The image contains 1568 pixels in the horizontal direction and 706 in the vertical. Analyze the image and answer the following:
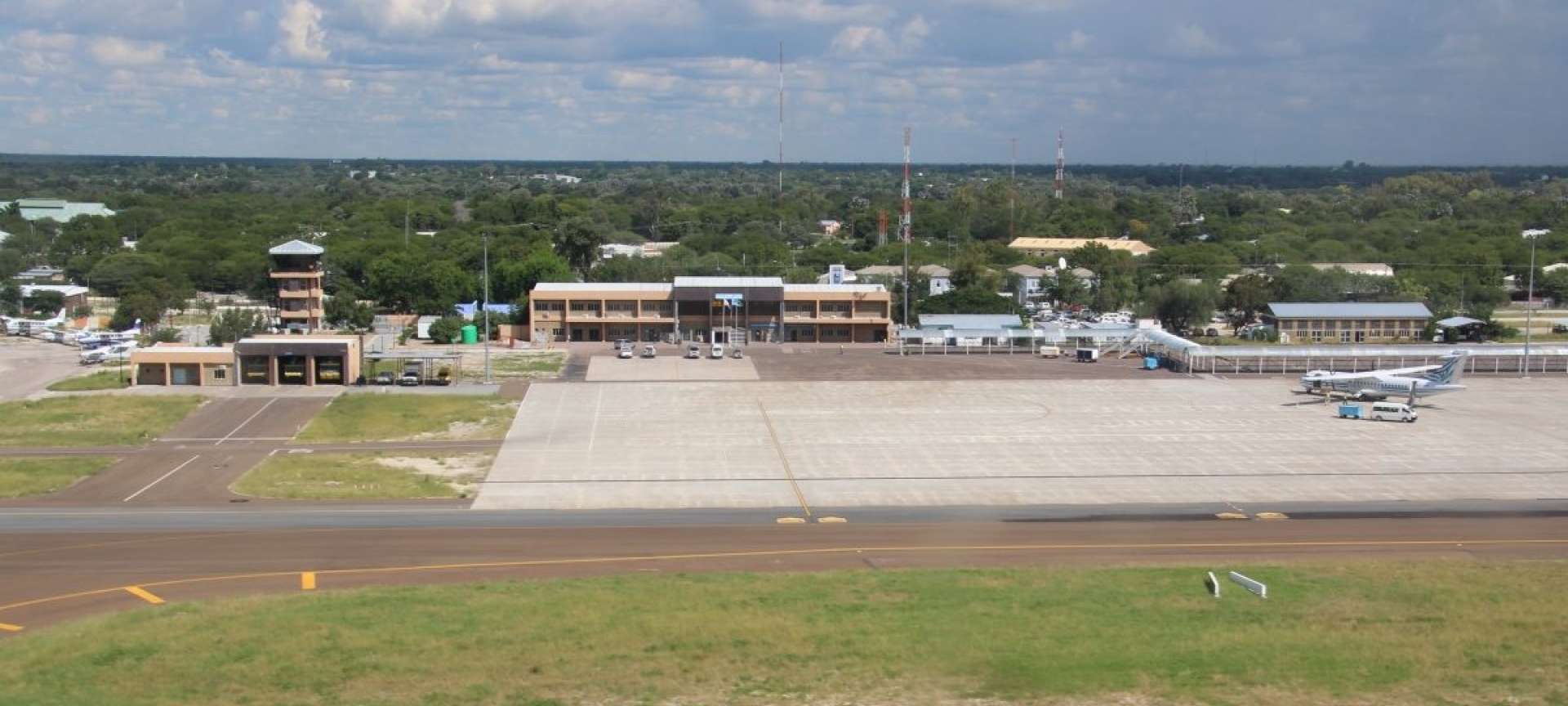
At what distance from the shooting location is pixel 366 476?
5728cm

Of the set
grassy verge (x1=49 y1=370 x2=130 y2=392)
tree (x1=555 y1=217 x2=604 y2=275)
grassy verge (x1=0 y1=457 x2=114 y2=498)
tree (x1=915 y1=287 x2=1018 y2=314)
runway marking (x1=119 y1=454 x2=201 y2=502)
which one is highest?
tree (x1=555 y1=217 x2=604 y2=275)

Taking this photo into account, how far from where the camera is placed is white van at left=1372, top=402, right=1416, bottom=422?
7062 cm

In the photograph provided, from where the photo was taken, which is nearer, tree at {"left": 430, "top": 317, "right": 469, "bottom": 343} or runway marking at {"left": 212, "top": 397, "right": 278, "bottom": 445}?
runway marking at {"left": 212, "top": 397, "right": 278, "bottom": 445}

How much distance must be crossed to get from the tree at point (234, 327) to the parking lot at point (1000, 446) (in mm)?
31171

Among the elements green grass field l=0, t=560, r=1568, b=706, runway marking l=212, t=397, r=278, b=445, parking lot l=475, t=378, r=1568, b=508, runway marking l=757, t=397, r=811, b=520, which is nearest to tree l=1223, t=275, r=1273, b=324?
parking lot l=475, t=378, r=1568, b=508

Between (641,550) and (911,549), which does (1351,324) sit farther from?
(641,550)

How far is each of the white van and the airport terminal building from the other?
43.1 m

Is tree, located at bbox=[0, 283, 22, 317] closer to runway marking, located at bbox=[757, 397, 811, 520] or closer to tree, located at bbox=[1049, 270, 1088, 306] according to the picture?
runway marking, located at bbox=[757, 397, 811, 520]

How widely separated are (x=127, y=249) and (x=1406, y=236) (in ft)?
546

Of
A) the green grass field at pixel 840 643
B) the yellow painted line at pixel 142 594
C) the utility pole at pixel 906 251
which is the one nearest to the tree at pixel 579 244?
the utility pole at pixel 906 251

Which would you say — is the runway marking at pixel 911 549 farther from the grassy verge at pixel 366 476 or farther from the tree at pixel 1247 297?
the tree at pixel 1247 297

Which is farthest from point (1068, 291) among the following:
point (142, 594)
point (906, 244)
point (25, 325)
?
point (142, 594)

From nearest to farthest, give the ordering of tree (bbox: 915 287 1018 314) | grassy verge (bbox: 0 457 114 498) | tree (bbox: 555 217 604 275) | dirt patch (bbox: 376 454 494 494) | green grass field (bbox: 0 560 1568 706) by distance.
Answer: green grass field (bbox: 0 560 1568 706) < grassy verge (bbox: 0 457 114 498) < dirt patch (bbox: 376 454 494 494) < tree (bbox: 915 287 1018 314) < tree (bbox: 555 217 604 275)

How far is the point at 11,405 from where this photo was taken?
7412 centimetres
